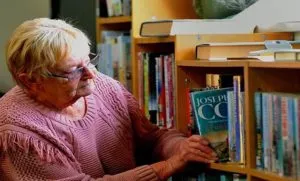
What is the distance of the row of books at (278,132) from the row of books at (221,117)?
3.0 inches

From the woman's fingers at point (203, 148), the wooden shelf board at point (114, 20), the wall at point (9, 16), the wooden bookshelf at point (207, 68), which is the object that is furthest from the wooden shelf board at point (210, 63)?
the wall at point (9, 16)

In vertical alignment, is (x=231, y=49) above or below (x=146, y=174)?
above

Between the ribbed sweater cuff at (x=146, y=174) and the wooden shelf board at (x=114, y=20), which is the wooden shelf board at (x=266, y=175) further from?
the wooden shelf board at (x=114, y=20)

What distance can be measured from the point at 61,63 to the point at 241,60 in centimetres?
47

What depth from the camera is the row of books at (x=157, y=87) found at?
1711 mm

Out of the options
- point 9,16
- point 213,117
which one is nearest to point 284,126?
point 213,117

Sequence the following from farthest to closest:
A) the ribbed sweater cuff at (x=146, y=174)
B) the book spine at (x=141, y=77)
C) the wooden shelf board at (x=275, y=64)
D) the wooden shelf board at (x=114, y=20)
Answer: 1. the wooden shelf board at (x=114, y=20)
2. the book spine at (x=141, y=77)
3. the ribbed sweater cuff at (x=146, y=174)
4. the wooden shelf board at (x=275, y=64)

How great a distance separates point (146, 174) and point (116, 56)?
2.11 feet

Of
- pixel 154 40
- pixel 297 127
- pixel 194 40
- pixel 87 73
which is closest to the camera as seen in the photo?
pixel 297 127

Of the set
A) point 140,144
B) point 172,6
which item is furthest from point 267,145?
point 172,6

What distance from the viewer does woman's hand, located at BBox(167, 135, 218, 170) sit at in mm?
1493

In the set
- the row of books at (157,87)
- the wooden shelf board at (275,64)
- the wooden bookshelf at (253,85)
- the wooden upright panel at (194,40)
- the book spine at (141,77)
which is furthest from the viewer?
the book spine at (141,77)

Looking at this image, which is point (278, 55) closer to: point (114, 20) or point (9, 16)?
point (114, 20)

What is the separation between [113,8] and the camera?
2000 mm
